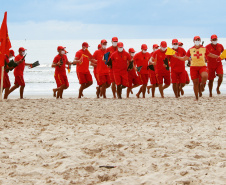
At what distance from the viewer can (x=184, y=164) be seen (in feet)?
16.8

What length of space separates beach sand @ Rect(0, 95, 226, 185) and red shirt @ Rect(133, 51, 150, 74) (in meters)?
4.43

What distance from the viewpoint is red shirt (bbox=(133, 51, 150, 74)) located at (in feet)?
47.6

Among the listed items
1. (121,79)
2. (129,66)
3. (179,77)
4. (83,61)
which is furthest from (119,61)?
(179,77)

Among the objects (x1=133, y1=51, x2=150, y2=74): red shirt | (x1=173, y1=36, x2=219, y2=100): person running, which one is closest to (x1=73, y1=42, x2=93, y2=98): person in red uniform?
(x1=133, y1=51, x2=150, y2=74): red shirt

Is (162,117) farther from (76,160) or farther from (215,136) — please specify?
(76,160)

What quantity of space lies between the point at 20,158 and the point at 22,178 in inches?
32.0

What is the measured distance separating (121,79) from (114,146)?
762 centimetres

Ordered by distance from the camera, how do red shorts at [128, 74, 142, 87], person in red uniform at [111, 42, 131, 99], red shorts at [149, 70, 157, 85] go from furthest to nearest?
1. red shorts at [128, 74, 142, 87]
2. red shorts at [149, 70, 157, 85]
3. person in red uniform at [111, 42, 131, 99]

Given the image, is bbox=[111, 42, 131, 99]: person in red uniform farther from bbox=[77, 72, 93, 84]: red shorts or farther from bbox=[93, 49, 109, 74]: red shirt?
bbox=[77, 72, 93, 84]: red shorts

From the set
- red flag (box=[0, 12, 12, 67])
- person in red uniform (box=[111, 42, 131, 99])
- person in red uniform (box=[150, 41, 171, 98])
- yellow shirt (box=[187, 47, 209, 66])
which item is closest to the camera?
yellow shirt (box=[187, 47, 209, 66])

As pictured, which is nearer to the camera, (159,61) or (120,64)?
(120,64)

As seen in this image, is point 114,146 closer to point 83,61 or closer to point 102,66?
point 102,66

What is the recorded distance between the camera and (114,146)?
6.11m

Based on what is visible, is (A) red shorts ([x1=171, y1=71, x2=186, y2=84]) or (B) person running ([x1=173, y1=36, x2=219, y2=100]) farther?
(A) red shorts ([x1=171, y1=71, x2=186, y2=84])
